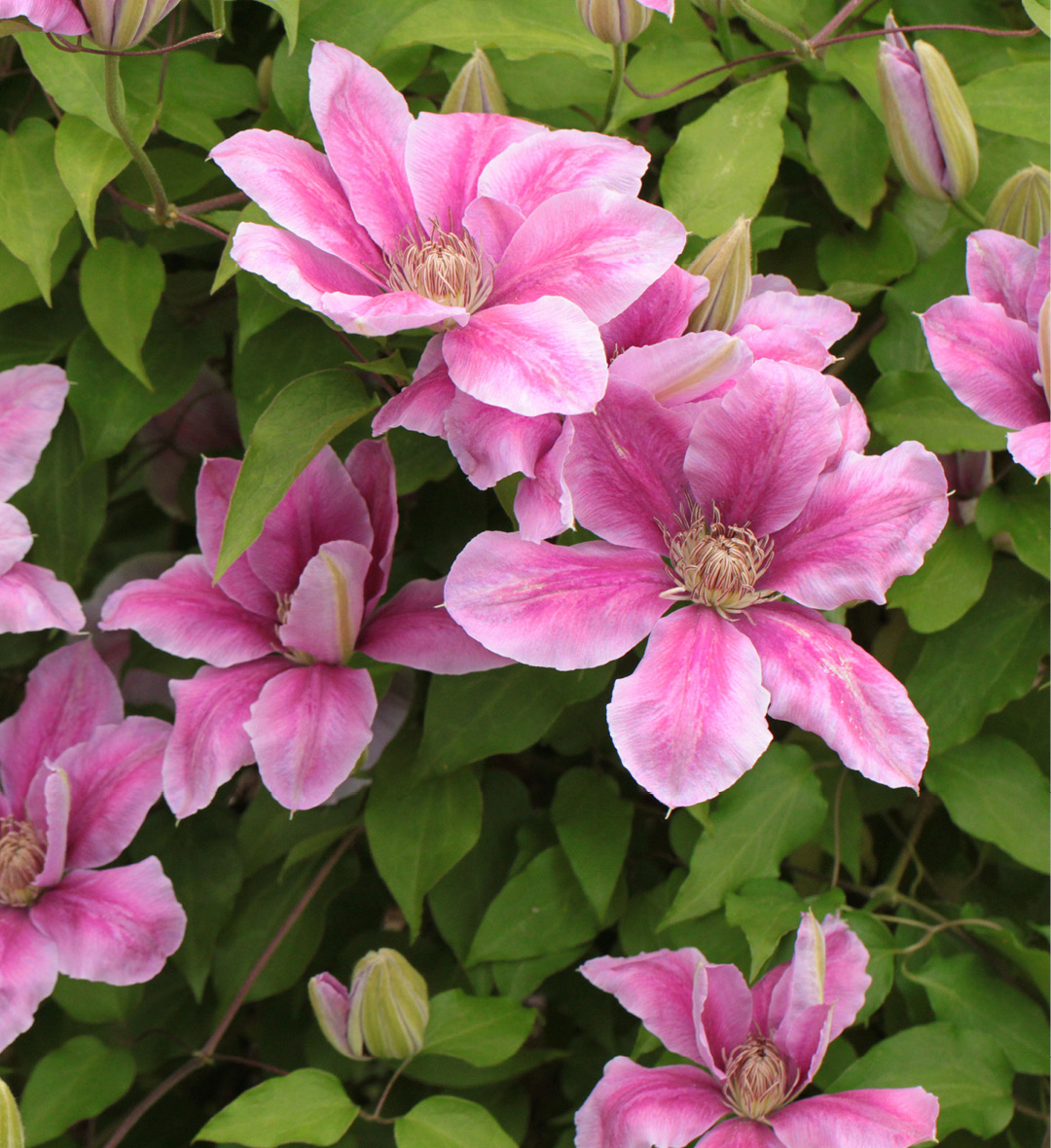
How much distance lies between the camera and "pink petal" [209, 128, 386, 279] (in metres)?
0.48

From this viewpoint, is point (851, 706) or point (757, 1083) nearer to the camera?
point (851, 706)

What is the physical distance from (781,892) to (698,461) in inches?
11.1

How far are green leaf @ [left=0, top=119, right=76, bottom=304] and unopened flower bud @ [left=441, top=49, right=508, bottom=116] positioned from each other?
218 mm

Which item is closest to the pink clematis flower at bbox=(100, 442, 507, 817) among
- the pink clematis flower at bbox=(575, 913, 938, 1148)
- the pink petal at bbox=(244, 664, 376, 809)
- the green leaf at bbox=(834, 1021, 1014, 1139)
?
the pink petal at bbox=(244, 664, 376, 809)

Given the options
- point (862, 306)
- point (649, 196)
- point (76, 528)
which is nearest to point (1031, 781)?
point (862, 306)

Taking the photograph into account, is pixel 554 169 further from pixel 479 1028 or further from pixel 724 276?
pixel 479 1028

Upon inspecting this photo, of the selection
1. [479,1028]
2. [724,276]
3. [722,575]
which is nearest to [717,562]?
[722,575]

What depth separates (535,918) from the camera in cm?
70

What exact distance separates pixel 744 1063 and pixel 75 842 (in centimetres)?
40

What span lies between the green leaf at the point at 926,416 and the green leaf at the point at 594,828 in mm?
279

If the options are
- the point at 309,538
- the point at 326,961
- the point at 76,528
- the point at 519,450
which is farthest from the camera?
the point at 326,961

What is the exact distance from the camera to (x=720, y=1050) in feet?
2.09

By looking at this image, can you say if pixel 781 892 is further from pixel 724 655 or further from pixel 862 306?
pixel 862 306

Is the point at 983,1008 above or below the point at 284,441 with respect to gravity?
below
